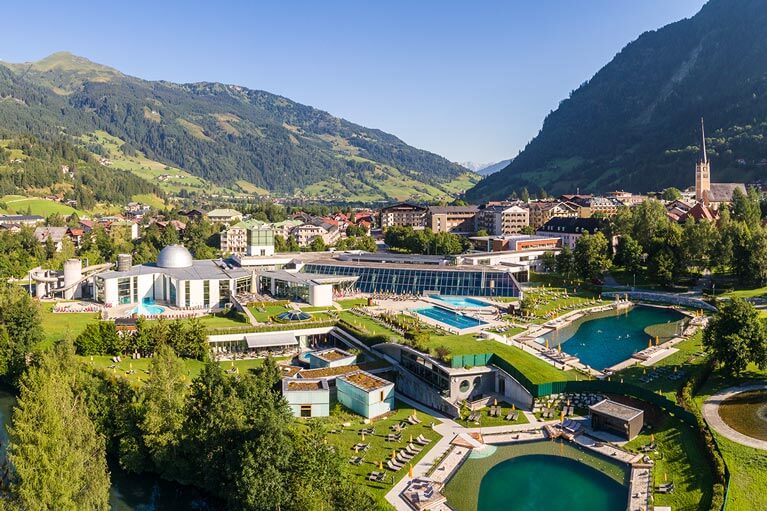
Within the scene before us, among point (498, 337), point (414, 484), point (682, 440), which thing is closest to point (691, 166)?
point (498, 337)

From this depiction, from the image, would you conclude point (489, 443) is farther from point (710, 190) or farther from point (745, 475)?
point (710, 190)

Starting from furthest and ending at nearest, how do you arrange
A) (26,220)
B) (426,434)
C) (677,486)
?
(26,220) → (426,434) → (677,486)

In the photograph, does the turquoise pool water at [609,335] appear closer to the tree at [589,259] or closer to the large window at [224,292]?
the tree at [589,259]

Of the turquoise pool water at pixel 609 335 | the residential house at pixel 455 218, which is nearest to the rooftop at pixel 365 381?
the turquoise pool water at pixel 609 335

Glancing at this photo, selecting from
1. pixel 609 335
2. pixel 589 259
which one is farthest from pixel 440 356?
pixel 589 259

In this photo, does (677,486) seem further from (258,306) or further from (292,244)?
(292,244)

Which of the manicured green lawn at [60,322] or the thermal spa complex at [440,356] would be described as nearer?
the thermal spa complex at [440,356]
